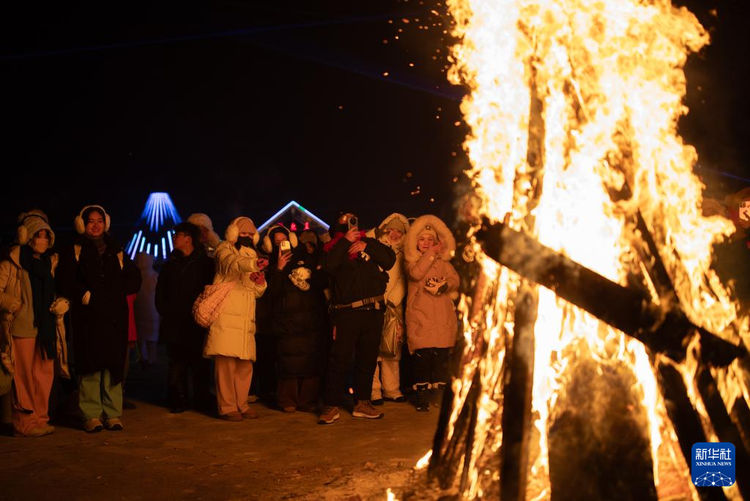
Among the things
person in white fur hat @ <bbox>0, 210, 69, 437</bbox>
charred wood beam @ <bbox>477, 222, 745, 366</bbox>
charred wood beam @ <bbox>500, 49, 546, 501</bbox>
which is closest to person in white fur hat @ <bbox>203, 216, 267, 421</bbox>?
person in white fur hat @ <bbox>0, 210, 69, 437</bbox>

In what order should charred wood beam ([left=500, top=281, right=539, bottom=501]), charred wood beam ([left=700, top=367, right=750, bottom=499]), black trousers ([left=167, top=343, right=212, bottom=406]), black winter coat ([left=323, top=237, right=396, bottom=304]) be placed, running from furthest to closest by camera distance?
black trousers ([left=167, top=343, right=212, bottom=406]), black winter coat ([left=323, top=237, right=396, bottom=304]), charred wood beam ([left=500, top=281, right=539, bottom=501]), charred wood beam ([left=700, top=367, right=750, bottom=499])

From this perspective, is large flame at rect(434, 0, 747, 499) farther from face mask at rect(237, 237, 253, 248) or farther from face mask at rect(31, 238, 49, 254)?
face mask at rect(31, 238, 49, 254)

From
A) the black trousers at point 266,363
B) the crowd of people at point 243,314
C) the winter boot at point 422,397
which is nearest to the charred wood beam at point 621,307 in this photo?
the crowd of people at point 243,314

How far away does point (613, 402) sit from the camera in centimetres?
455

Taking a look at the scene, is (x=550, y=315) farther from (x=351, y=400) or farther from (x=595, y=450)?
(x=351, y=400)

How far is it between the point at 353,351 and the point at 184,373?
204 cm

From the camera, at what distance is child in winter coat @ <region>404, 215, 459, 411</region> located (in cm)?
908

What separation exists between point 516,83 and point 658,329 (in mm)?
1988

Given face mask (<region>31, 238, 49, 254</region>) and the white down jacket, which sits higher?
face mask (<region>31, 238, 49, 254</region>)

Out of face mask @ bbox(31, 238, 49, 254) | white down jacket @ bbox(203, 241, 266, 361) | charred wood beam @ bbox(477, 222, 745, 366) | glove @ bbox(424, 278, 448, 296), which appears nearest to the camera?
charred wood beam @ bbox(477, 222, 745, 366)

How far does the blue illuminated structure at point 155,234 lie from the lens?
19.8 m

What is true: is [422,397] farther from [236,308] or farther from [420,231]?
[236,308]

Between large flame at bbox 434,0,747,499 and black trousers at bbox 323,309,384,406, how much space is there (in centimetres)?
342

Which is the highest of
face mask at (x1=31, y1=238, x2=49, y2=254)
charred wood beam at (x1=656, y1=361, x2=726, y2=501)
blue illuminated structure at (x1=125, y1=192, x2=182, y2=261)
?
blue illuminated structure at (x1=125, y1=192, x2=182, y2=261)
